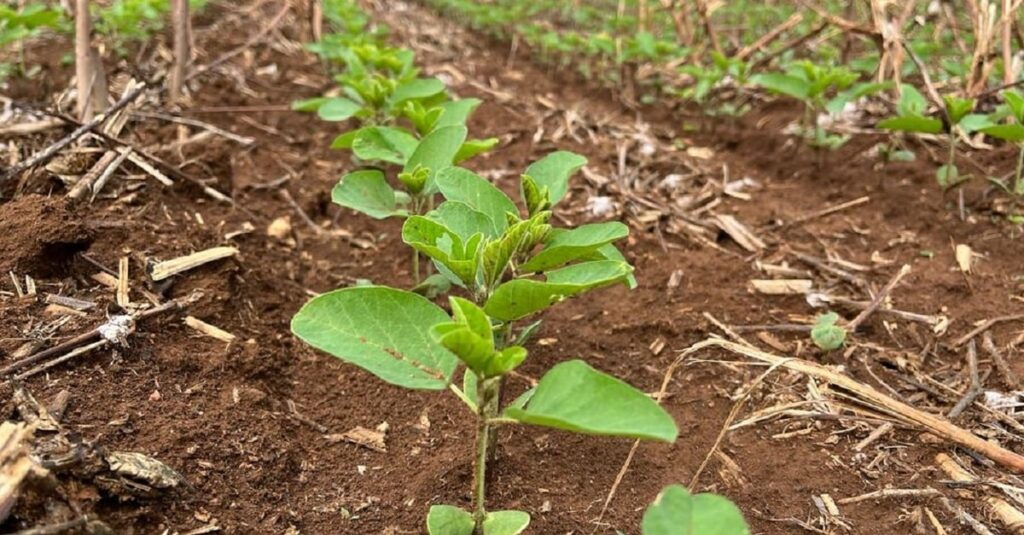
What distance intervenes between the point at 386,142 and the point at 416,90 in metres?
0.53

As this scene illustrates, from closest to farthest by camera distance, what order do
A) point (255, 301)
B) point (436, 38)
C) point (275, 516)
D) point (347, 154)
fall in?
point (275, 516) < point (255, 301) < point (347, 154) < point (436, 38)

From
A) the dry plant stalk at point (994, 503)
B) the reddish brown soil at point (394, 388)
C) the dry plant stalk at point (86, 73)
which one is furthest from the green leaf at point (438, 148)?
the dry plant stalk at point (86, 73)

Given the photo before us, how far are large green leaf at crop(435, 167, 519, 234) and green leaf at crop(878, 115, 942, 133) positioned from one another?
1778mm

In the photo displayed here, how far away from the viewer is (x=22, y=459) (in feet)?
3.96

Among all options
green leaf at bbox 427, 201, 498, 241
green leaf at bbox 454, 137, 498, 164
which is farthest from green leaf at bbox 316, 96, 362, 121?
green leaf at bbox 427, 201, 498, 241

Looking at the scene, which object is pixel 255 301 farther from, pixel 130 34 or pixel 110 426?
pixel 130 34

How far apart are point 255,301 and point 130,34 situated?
10.3 ft

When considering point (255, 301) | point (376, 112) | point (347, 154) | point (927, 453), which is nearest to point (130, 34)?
point (347, 154)

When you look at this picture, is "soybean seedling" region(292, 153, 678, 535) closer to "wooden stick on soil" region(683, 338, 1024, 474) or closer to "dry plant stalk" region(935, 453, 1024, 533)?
"wooden stick on soil" region(683, 338, 1024, 474)

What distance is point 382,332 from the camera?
1.35m

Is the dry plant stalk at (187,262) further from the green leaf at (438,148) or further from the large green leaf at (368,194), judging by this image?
the green leaf at (438,148)

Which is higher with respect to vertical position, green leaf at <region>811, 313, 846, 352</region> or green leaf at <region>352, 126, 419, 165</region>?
green leaf at <region>352, 126, 419, 165</region>

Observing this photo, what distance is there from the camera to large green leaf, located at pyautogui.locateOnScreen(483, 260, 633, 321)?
1.36 meters

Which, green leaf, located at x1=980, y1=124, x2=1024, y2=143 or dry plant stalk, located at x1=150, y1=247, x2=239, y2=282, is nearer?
dry plant stalk, located at x1=150, y1=247, x2=239, y2=282
